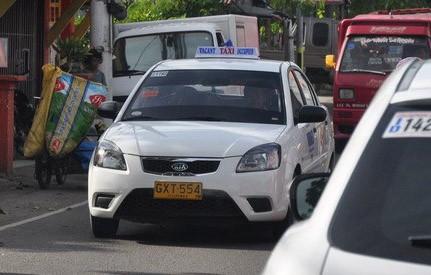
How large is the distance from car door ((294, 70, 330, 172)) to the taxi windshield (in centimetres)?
77

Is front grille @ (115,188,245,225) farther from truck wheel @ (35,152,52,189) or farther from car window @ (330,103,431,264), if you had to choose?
car window @ (330,103,431,264)

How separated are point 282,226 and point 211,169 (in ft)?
2.98

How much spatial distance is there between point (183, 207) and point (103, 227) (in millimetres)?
939

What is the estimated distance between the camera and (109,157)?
10023 millimetres

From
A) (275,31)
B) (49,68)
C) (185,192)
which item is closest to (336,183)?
(185,192)

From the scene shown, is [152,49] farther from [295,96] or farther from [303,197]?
[303,197]

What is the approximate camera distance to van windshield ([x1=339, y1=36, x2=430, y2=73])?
20.0 m

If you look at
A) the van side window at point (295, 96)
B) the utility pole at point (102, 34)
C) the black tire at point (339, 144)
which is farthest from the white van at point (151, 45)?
the van side window at point (295, 96)

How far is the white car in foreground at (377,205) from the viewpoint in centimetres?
330

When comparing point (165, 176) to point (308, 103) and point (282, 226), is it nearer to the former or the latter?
point (282, 226)

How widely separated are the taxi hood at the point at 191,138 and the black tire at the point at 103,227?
0.72m

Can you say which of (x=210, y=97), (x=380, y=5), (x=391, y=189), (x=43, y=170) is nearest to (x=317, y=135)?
(x=210, y=97)

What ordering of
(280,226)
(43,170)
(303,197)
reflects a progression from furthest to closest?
(43,170) → (280,226) → (303,197)

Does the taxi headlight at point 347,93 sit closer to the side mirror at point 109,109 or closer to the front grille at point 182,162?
the side mirror at point 109,109
